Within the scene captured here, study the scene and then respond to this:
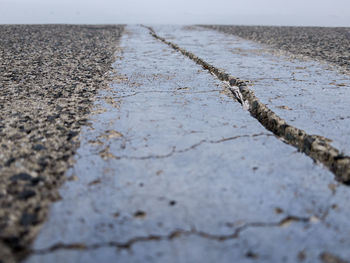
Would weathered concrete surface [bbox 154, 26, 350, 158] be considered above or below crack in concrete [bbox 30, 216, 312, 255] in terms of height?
above

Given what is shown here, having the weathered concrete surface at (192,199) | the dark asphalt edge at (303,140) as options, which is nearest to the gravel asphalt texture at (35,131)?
the weathered concrete surface at (192,199)

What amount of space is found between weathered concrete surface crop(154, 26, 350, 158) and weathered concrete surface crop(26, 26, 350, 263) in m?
0.16

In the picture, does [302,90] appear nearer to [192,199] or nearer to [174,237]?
[192,199]

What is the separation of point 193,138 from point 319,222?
1.38 feet

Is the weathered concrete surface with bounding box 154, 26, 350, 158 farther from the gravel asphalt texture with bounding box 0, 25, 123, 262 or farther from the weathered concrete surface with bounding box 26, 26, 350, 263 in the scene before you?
the gravel asphalt texture with bounding box 0, 25, 123, 262

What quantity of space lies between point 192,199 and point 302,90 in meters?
0.99

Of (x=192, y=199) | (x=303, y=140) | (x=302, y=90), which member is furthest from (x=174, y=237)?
(x=302, y=90)

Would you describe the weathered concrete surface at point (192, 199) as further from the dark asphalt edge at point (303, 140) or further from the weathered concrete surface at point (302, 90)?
the weathered concrete surface at point (302, 90)

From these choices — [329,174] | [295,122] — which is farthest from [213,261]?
[295,122]

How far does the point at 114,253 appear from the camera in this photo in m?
0.47

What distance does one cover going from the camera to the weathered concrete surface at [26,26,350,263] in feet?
1.57

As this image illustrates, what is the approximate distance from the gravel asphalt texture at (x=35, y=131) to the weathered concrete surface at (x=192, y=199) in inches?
1.4

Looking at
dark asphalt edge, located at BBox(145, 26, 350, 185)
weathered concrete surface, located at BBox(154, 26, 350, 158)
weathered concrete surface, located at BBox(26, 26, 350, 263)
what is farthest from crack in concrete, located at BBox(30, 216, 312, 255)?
weathered concrete surface, located at BBox(154, 26, 350, 158)

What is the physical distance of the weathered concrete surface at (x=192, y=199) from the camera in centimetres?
48
